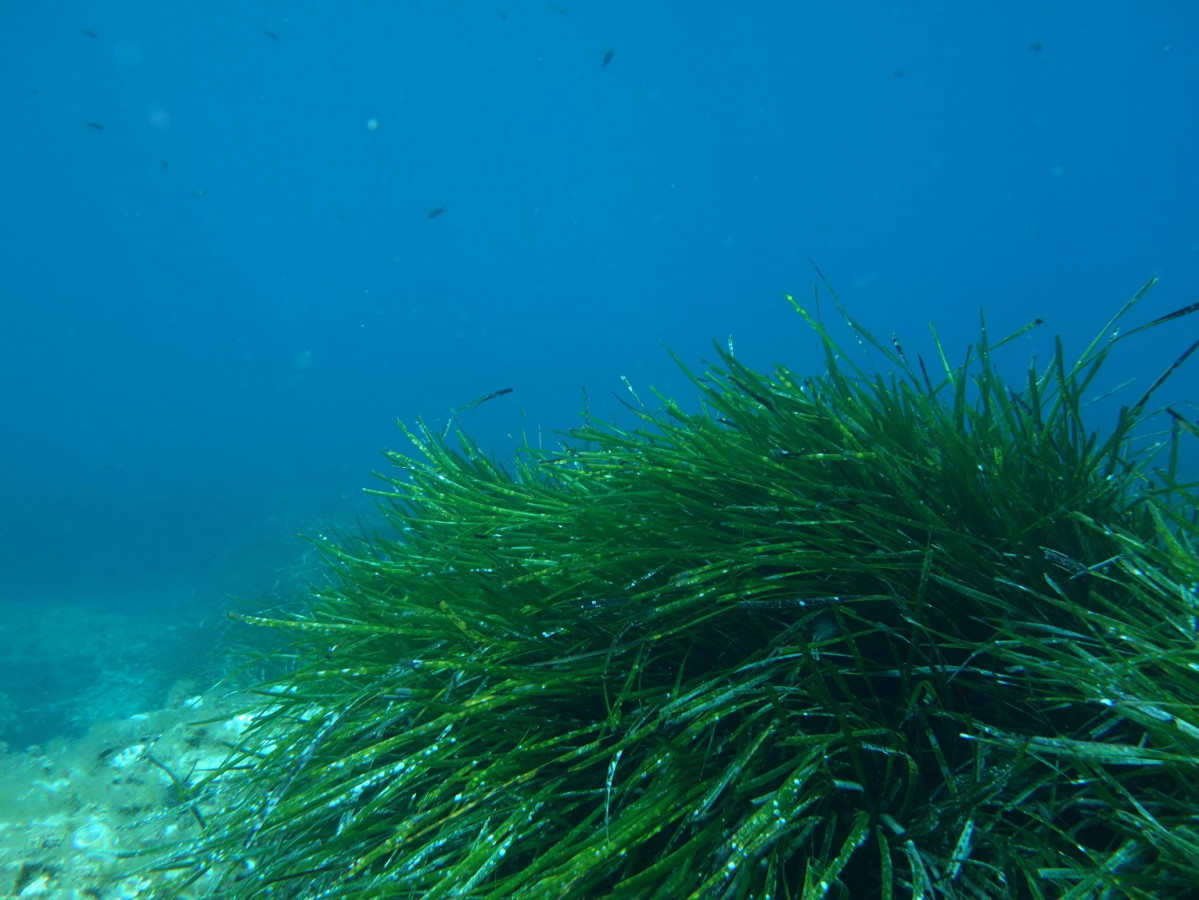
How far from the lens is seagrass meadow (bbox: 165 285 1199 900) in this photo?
108cm

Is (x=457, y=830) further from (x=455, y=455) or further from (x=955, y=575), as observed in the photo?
(x=455, y=455)

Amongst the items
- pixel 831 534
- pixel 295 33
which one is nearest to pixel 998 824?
pixel 831 534

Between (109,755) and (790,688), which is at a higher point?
(109,755)

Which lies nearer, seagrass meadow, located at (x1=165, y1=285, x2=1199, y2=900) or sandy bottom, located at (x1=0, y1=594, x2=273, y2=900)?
seagrass meadow, located at (x1=165, y1=285, x2=1199, y2=900)

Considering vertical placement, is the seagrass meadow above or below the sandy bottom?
below

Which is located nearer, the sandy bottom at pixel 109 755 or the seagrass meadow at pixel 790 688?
the seagrass meadow at pixel 790 688

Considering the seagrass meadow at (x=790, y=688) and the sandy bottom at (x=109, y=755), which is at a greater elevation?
the sandy bottom at (x=109, y=755)

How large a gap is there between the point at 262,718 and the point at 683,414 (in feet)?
6.38

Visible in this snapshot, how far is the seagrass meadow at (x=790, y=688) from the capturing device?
1080mm

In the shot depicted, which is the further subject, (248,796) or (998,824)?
(248,796)

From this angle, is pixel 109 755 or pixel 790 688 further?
pixel 109 755

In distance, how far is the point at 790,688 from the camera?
1.25 meters

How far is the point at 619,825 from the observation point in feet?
3.71

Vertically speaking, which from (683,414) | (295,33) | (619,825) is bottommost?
(619,825)
